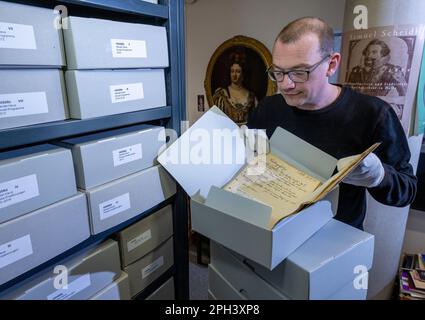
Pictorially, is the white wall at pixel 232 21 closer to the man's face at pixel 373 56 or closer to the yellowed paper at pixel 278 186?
the man's face at pixel 373 56

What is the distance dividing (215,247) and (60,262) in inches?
18.4

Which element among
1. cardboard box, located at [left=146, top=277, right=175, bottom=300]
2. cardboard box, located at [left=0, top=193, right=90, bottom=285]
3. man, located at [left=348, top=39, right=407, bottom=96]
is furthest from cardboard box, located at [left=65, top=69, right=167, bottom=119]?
man, located at [left=348, top=39, right=407, bottom=96]

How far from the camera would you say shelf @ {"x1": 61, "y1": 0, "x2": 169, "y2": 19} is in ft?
2.35

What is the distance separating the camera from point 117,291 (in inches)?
36.5

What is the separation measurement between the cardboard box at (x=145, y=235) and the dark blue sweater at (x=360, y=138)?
64 cm

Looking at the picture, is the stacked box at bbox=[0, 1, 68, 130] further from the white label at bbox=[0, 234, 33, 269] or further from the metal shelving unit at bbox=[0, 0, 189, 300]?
the white label at bbox=[0, 234, 33, 269]

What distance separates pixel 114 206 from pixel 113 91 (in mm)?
338

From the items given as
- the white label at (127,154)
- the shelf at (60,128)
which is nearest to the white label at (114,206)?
the white label at (127,154)

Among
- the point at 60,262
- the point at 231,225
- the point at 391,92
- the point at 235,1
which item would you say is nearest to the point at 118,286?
the point at 60,262

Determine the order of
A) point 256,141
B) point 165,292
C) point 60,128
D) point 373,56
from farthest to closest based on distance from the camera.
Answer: point 373,56, point 165,292, point 256,141, point 60,128

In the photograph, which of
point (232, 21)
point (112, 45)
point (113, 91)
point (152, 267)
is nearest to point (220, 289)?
point (152, 267)

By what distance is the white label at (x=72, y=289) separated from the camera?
77cm

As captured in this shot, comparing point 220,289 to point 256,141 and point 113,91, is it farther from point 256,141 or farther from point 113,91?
point 113,91

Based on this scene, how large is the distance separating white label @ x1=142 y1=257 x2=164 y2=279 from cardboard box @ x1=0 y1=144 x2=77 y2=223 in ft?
1.50
